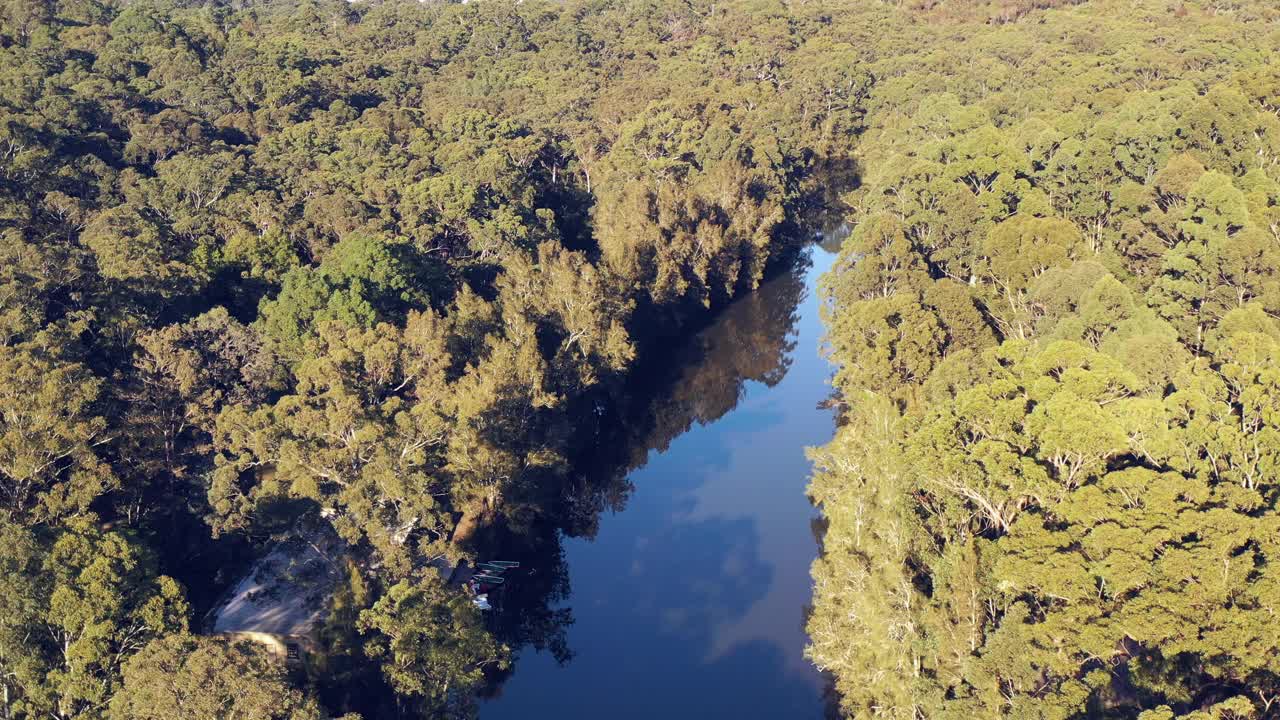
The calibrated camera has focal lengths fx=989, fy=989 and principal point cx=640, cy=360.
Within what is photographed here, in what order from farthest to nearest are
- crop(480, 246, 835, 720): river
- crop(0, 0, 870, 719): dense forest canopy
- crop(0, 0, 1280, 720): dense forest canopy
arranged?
crop(480, 246, 835, 720): river < crop(0, 0, 870, 719): dense forest canopy < crop(0, 0, 1280, 720): dense forest canopy

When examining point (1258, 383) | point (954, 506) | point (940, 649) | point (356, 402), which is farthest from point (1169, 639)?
point (356, 402)

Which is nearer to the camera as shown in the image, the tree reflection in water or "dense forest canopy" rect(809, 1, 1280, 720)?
"dense forest canopy" rect(809, 1, 1280, 720)

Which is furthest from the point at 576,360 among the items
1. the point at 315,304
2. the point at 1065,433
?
the point at 1065,433

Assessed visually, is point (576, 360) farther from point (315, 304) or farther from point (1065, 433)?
point (1065, 433)

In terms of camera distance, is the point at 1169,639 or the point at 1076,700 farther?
the point at 1169,639

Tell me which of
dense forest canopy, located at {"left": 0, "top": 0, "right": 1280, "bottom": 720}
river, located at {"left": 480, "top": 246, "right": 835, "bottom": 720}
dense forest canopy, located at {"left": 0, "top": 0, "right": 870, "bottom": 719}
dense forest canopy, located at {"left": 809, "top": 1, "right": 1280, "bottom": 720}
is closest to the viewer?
dense forest canopy, located at {"left": 809, "top": 1, "right": 1280, "bottom": 720}

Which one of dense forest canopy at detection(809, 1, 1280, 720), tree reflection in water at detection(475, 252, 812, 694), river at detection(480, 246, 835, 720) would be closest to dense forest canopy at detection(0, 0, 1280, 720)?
dense forest canopy at detection(809, 1, 1280, 720)

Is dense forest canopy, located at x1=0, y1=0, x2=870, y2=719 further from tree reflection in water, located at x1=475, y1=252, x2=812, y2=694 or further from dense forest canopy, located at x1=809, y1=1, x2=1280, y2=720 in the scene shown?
dense forest canopy, located at x1=809, y1=1, x2=1280, y2=720

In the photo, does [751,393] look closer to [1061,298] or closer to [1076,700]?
[1061,298]
